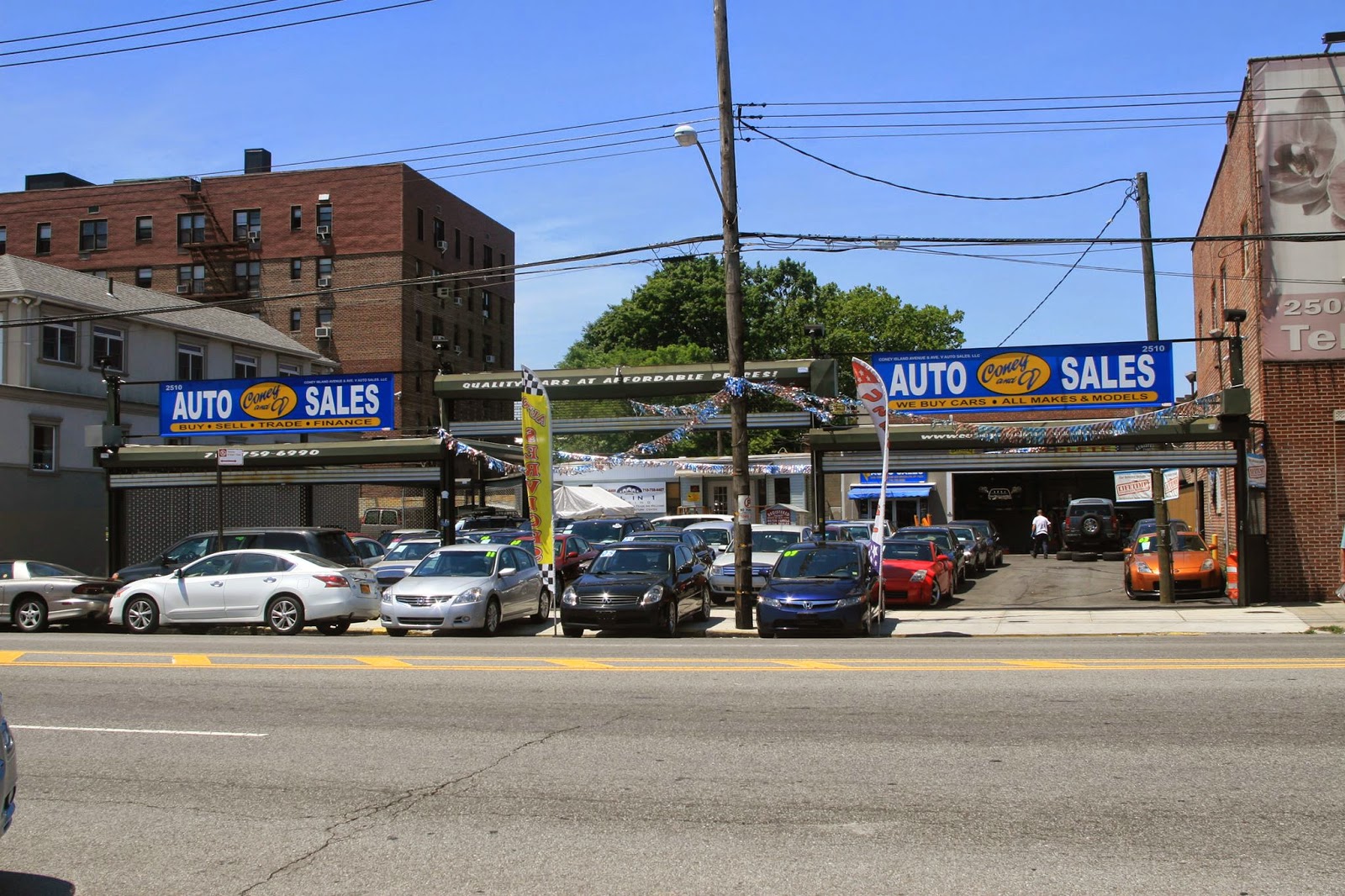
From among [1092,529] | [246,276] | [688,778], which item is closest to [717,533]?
[1092,529]

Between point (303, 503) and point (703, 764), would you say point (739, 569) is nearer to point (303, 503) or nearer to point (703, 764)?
point (703, 764)

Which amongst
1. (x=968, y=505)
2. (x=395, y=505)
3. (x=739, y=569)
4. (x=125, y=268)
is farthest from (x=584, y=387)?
(x=125, y=268)

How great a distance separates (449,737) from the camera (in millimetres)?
9250

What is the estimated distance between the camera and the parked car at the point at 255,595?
1939cm

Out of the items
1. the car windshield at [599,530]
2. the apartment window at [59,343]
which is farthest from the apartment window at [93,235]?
the car windshield at [599,530]

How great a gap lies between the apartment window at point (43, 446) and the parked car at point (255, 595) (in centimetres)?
1676

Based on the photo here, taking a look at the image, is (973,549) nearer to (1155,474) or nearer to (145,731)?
(1155,474)

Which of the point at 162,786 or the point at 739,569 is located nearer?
the point at 162,786

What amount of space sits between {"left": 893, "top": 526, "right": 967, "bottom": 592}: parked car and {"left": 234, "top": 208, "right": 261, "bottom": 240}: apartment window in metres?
43.3

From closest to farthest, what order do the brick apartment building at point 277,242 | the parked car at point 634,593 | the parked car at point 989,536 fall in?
the parked car at point 634,593
the parked car at point 989,536
the brick apartment building at point 277,242

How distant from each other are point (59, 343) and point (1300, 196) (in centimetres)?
3352

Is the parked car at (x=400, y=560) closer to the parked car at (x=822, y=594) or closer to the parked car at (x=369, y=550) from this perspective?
the parked car at (x=369, y=550)

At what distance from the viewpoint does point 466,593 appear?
18906mm

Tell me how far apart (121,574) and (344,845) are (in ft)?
62.0
